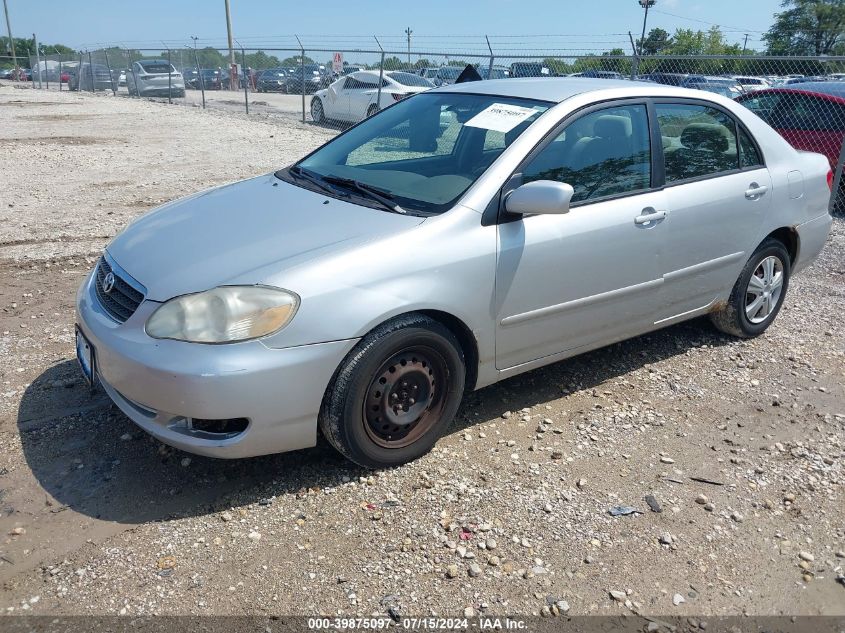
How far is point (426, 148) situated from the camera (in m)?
4.18

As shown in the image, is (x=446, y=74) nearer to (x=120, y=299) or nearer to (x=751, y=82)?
(x=751, y=82)

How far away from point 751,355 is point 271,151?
10.3 metres

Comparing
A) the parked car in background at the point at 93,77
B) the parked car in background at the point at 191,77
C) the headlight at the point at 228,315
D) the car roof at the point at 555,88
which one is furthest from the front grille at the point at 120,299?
the parked car in background at the point at 93,77

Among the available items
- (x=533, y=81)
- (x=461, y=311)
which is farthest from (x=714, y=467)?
(x=533, y=81)

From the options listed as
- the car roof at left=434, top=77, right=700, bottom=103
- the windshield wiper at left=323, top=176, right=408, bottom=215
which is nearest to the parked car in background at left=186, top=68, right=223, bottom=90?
the car roof at left=434, top=77, right=700, bottom=103

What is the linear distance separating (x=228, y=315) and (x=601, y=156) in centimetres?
218

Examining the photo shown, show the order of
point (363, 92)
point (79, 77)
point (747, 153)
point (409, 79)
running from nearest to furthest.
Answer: point (747, 153)
point (363, 92)
point (409, 79)
point (79, 77)

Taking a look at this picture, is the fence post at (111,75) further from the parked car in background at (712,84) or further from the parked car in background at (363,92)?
the parked car in background at (712,84)

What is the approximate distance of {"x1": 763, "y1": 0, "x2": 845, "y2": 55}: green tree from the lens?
1439 inches

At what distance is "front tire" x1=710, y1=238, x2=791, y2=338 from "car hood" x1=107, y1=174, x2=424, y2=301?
2566 mm

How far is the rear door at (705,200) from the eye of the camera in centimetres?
416

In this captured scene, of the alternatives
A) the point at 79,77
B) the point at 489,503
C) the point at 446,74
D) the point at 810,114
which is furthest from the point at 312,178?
the point at 79,77

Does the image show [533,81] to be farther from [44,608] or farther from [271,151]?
[271,151]

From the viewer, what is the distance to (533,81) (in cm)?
424
